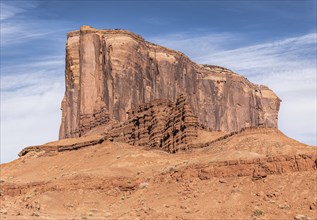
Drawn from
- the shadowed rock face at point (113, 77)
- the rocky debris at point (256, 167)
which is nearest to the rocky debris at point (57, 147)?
the shadowed rock face at point (113, 77)

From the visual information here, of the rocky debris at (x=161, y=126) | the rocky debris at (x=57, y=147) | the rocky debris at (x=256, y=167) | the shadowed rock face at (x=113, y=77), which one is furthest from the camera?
the shadowed rock face at (x=113, y=77)

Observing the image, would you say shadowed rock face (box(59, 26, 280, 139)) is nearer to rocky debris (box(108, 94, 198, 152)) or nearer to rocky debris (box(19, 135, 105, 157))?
rocky debris (box(19, 135, 105, 157))

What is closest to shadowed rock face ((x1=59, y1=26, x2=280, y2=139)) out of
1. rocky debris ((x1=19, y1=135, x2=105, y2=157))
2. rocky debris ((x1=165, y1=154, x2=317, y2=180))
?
rocky debris ((x1=19, y1=135, x2=105, y2=157))

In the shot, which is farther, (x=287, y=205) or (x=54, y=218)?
(x=54, y=218)

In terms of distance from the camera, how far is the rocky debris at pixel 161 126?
57.1m

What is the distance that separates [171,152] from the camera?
55812 mm

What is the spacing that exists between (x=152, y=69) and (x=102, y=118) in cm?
2314

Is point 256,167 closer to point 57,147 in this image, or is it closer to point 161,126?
point 161,126

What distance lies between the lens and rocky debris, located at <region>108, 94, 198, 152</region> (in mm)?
57094

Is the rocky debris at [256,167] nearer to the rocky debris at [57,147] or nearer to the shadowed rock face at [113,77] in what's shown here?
the rocky debris at [57,147]

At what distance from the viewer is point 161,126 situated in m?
61.6

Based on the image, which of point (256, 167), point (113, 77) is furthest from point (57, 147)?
point (256, 167)

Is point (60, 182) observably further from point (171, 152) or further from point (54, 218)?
point (171, 152)

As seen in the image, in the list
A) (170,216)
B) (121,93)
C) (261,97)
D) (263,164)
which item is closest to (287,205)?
(263,164)
